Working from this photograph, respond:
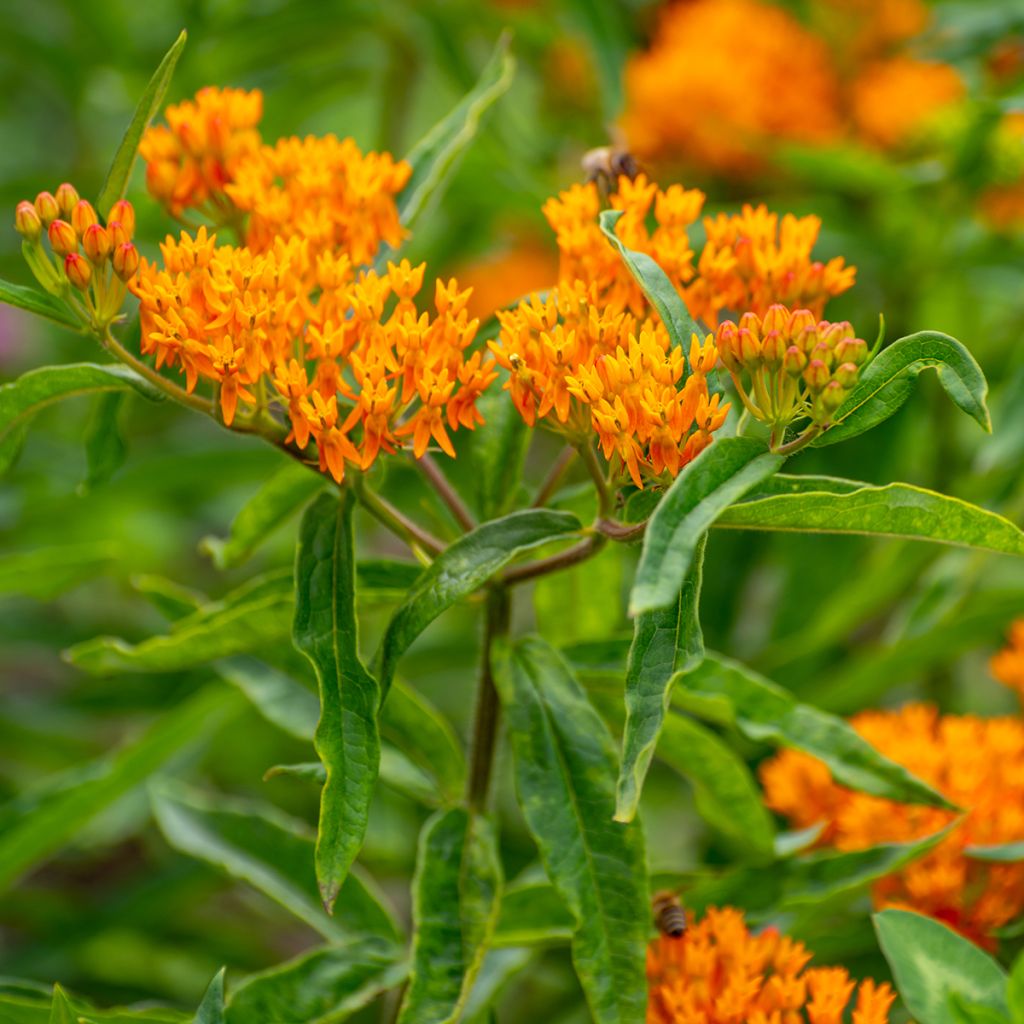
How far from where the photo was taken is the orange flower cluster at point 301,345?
3.75 feet

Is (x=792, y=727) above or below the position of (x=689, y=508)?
below

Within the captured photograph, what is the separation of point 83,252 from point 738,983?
2.90 ft

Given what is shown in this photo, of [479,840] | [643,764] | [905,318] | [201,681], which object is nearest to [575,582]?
[479,840]

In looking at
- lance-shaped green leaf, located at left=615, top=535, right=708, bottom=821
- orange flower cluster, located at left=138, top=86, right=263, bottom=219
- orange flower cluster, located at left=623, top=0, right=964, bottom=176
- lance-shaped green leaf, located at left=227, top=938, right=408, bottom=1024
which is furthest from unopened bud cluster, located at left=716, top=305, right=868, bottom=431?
orange flower cluster, located at left=623, top=0, right=964, bottom=176

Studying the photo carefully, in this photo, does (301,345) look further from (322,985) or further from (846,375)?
(322,985)

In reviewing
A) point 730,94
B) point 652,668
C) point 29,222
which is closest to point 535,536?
point 652,668

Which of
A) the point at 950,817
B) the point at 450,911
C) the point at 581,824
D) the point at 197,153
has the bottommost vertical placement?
the point at 950,817

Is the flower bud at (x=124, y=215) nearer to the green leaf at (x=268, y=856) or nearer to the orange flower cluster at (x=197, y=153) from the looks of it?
the orange flower cluster at (x=197, y=153)

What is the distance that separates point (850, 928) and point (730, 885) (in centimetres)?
17

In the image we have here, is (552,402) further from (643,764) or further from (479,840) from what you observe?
(479,840)

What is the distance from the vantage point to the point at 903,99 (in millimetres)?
2484

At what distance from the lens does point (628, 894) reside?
4.09 feet

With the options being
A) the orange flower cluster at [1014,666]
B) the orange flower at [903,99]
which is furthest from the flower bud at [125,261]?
the orange flower at [903,99]

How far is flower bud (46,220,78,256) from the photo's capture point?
3.88 feet
